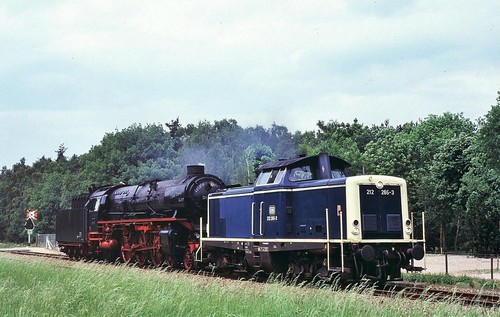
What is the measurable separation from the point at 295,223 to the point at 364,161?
3976 centimetres

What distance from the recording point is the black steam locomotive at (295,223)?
1766cm

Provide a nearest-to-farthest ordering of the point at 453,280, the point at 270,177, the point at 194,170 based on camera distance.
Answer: the point at 270,177, the point at 453,280, the point at 194,170

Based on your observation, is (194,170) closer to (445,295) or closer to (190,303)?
(445,295)

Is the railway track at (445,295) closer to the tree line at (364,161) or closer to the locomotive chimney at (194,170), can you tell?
the locomotive chimney at (194,170)

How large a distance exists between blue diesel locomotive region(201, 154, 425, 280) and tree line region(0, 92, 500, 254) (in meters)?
13.3

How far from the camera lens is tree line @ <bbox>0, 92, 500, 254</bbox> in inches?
1777

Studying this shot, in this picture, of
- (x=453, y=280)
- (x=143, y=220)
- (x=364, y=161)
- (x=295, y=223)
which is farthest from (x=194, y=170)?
(x=364, y=161)

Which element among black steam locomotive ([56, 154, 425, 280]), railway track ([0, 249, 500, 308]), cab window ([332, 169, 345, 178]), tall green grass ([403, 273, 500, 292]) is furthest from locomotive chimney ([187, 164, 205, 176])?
railway track ([0, 249, 500, 308])

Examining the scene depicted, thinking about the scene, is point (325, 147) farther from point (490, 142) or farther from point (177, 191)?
point (177, 191)

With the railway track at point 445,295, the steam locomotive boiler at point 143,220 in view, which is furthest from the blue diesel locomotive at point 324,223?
the steam locomotive boiler at point 143,220

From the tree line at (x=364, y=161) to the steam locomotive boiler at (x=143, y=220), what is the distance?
682cm

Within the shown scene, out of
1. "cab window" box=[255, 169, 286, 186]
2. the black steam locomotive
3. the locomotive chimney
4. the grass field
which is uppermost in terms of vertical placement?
the locomotive chimney

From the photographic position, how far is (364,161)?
190ft

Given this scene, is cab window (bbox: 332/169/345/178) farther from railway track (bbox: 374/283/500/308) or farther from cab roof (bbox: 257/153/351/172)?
railway track (bbox: 374/283/500/308)
